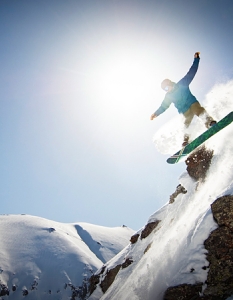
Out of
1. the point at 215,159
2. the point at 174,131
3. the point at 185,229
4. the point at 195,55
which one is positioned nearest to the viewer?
the point at 185,229

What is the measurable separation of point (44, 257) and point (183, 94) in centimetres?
8780

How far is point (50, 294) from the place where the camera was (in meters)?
68.6

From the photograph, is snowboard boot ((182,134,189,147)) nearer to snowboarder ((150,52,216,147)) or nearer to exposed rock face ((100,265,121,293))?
snowboarder ((150,52,216,147))

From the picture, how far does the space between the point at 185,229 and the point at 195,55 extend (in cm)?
737

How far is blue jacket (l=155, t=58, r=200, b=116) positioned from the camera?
31.8ft

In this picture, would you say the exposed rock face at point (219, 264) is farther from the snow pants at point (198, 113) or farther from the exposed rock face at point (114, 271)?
the exposed rock face at point (114, 271)

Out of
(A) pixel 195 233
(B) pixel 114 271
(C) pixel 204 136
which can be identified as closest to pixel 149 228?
(B) pixel 114 271

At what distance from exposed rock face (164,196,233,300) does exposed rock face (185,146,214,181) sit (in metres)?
4.21

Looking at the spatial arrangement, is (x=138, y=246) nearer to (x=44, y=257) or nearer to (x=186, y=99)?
(x=186, y=99)

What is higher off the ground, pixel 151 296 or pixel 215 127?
pixel 215 127

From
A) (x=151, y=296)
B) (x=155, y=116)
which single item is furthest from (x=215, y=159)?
(x=151, y=296)

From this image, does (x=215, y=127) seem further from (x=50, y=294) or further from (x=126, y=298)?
(x=50, y=294)

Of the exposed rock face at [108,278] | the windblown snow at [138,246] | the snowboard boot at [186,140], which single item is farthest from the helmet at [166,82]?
the exposed rock face at [108,278]

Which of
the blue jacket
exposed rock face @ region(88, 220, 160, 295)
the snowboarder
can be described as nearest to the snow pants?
the snowboarder
